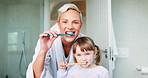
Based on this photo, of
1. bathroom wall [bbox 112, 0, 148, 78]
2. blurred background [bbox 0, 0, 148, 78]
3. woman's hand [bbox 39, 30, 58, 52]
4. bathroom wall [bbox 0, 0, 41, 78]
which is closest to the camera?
woman's hand [bbox 39, 30, 58, 52]

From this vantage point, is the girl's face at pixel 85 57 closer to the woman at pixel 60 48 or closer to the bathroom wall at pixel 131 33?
the woman at pixel 60 48

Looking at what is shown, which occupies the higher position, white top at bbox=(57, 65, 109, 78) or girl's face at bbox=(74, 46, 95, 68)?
girl's face at bbox=(74, 46, 95, 68)

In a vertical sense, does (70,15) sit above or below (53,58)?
above

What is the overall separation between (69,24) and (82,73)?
284 mm

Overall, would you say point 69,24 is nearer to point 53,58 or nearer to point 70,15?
point 70,15

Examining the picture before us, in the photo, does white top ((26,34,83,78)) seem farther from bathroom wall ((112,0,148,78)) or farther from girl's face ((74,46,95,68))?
bathroom wall ((112,0,148,78))

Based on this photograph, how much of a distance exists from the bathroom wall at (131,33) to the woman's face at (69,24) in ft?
2.36

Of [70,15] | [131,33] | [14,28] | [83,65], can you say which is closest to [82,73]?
[83,65]

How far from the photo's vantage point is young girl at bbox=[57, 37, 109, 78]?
1065mm

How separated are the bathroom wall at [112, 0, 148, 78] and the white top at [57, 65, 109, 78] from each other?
2.34 feet

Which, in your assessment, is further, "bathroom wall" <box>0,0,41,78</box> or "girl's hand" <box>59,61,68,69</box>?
"bathroom wall" <box>0,0,41,78</box>

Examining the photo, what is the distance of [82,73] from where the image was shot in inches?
42.4

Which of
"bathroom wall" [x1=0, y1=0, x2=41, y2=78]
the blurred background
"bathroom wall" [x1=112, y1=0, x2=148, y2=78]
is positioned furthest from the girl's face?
"bathroom wall" [x1=0, y1=0, x2=41, y2=78]

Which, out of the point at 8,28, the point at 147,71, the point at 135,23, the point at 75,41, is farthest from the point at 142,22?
the point at 8,28
